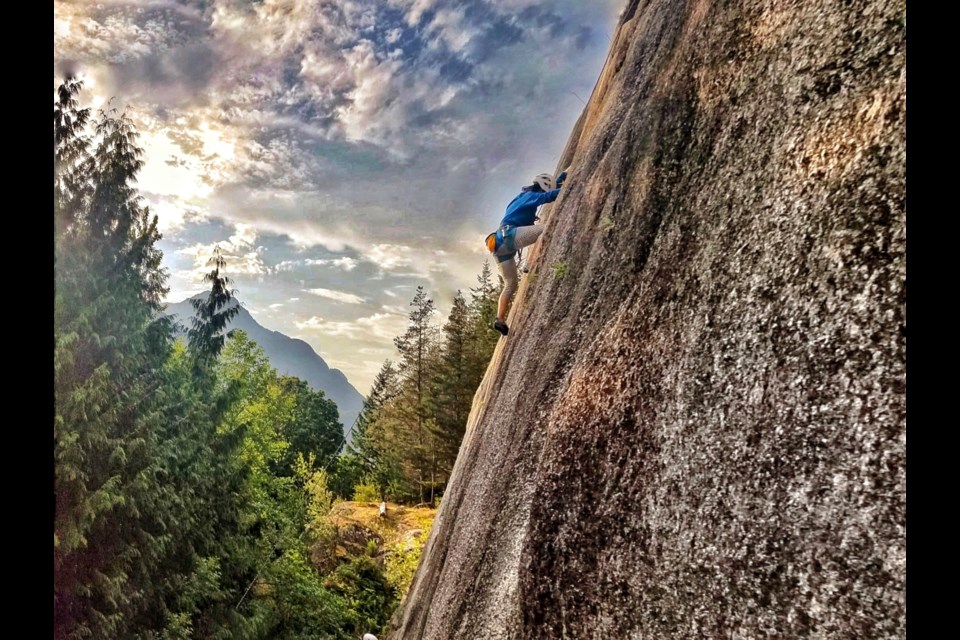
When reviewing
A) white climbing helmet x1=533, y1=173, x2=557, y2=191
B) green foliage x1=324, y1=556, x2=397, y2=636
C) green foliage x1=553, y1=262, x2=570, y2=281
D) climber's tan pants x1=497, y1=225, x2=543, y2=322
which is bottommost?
green foliage x1=324, y1=556, x2=397, y2=636

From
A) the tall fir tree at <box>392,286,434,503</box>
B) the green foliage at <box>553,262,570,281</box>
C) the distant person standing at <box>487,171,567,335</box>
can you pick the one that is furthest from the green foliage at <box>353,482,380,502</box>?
the green foliage at <box>553,262,570,281</box>

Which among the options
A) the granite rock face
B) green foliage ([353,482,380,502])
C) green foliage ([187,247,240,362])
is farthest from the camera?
green foliage ([353,482,380,502])

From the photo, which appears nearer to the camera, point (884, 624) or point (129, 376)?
point (884, 624)

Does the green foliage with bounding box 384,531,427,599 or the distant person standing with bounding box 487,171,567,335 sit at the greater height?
the distant person standing with bounding box 487,171,567,335

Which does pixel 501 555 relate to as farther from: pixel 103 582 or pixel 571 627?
pixel 103 582

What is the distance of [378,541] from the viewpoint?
82.2 ft

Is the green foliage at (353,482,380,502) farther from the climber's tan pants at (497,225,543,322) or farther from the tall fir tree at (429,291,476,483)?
the climber's tan pants at (497,225,543,322)

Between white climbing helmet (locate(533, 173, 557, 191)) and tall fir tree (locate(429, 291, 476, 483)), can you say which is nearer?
white climbing helmet (locate(533, 173, 557, 191))

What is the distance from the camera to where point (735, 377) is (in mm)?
2590

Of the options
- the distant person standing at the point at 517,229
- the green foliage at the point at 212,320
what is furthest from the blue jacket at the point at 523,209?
the green foliage at the point at 212,320

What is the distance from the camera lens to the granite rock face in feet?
6.40

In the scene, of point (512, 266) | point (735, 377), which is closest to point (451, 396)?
point (512, 266)

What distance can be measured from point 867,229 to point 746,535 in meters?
1.59
